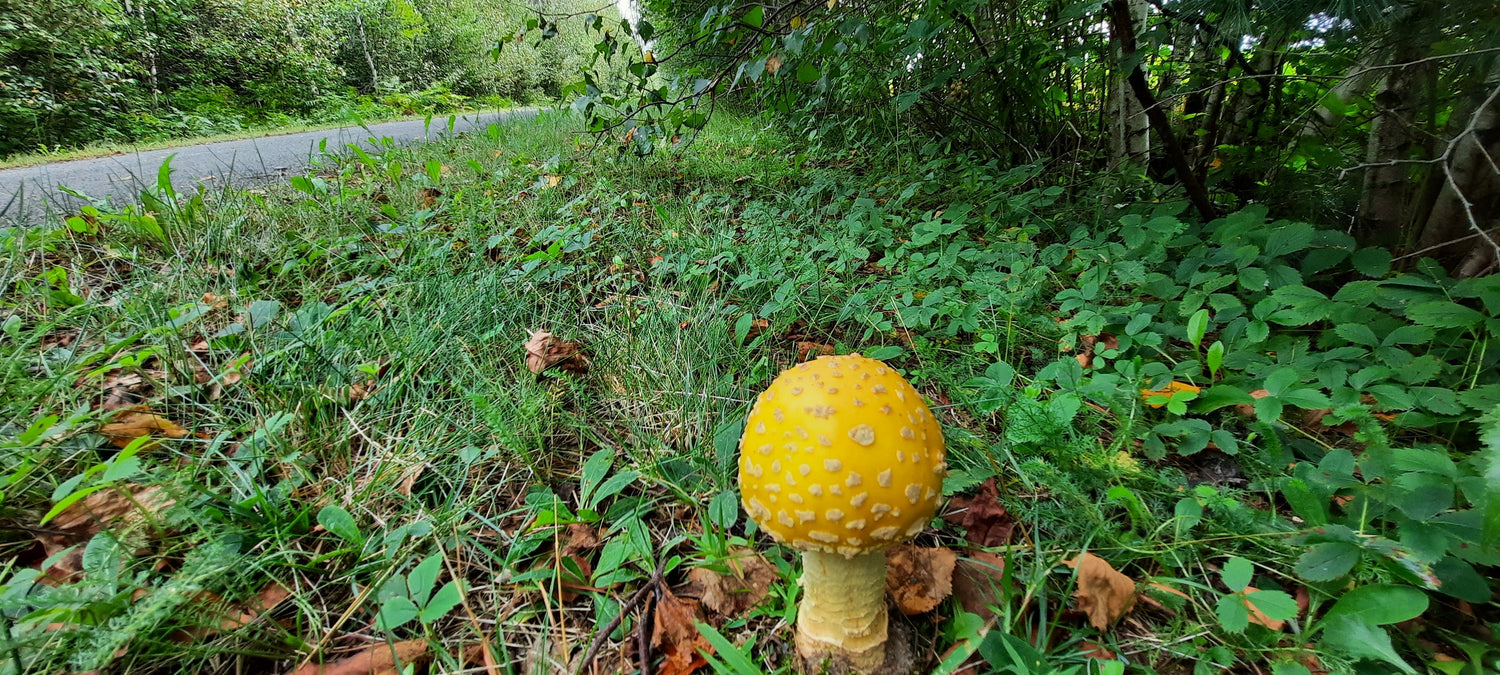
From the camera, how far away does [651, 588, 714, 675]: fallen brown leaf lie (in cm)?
121

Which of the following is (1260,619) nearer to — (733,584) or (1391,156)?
(733,584)

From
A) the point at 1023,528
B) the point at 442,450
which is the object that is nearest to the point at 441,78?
the point at 442,450

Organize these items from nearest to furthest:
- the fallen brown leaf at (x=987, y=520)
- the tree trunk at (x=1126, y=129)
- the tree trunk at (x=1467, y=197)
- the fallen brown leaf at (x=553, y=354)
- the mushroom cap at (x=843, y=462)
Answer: the mushroom cap at (x=843, y=462) < the fallen brown leaf at (x=987, y=520) < the tree trunk at (x=1467, y=197) < the fallen brown leaf at (x=553, y=354) < the tree trunk at (x=1126, y=129)

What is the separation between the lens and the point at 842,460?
97cm

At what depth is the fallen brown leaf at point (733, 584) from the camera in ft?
4.31

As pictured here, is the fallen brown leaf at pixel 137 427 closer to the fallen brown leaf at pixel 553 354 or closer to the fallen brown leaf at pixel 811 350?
the fallen brown leaf at pixel 553 354

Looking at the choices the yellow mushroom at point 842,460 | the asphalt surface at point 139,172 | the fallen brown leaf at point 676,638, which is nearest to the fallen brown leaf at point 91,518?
the fallen brown leaf at point 676,638

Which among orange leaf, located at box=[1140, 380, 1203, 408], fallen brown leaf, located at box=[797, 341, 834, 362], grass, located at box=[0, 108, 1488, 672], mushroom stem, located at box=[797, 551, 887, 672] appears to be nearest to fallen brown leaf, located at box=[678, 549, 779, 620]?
grass, located at box=[0, 108, 1488, 672]

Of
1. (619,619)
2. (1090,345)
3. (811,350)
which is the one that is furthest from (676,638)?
(1090,345)

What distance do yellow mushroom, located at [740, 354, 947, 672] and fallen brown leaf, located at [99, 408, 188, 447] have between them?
179 centimetres

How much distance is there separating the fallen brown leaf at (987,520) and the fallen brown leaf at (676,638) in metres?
0.71

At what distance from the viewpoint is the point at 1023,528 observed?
1.43 meters

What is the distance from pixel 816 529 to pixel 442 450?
1216 millimetres

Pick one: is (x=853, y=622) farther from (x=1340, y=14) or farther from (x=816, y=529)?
Answer: (x=1340, y=14)
